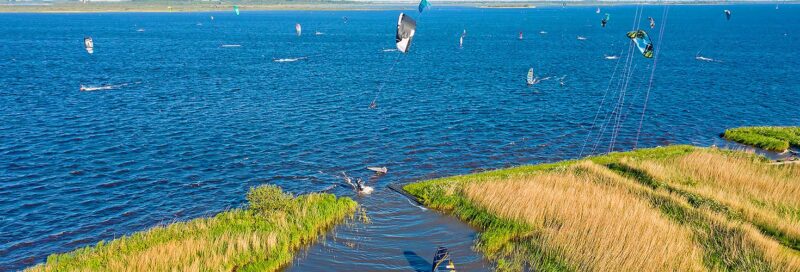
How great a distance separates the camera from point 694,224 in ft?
75.2

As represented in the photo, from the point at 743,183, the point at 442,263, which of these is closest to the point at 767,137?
the point at 743,183

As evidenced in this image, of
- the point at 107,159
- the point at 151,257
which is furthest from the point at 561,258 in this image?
the point at 107,159

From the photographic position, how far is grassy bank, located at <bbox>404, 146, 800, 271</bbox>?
2020cm

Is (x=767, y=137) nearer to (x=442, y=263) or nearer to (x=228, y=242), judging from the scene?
→ (x=442, y=263)

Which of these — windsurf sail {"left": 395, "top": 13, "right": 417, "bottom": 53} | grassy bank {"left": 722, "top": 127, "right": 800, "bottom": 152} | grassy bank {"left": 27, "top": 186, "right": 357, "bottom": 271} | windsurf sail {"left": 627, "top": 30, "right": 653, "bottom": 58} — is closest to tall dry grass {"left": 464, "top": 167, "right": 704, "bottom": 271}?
grassy bank {"left": 27, "top": 186, "right": 357, "bottom": 271}

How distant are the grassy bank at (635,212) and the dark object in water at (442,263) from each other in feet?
6.26

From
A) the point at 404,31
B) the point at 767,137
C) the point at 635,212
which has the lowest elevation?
the point at 767,137

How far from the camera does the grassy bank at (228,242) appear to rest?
19734 millimetres

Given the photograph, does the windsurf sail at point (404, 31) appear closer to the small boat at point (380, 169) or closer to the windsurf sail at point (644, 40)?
the small boat at point (380, 169)

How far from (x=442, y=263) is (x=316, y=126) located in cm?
2678

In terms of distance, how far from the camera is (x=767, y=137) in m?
41.1

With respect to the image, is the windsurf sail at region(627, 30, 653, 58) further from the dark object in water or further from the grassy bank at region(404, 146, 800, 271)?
the dark object in water

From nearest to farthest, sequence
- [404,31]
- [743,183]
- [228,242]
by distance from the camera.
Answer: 1. [228,242]
2. [743,183]
3. [404,31]

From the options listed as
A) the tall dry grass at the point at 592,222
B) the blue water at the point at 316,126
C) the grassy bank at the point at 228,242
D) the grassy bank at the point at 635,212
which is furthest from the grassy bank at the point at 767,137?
the grassy bank at the point at 228,242
